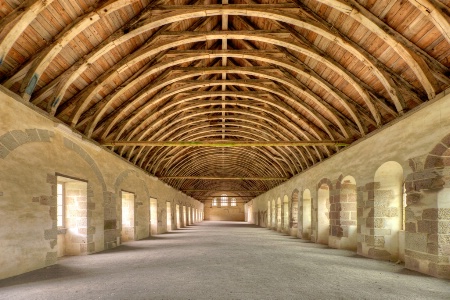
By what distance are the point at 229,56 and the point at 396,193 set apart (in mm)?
6103

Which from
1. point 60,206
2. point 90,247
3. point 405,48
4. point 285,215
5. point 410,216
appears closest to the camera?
point 405,48

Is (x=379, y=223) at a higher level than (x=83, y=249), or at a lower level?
higher

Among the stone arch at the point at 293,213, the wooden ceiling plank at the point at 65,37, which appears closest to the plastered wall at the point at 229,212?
the stone arch at the point at 293,213

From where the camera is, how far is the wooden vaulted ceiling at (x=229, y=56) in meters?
6.39

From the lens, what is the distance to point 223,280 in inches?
239

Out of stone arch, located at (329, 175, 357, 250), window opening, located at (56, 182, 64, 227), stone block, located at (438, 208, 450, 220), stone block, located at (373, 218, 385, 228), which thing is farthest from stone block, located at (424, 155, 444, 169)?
window opening, located at (56, 182, 64, 227)

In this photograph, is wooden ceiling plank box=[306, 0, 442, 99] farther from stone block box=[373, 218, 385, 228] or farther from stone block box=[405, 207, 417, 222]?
stone block box=[373, 218, 385, 228]

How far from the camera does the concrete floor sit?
16.8ft

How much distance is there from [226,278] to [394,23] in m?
6.21

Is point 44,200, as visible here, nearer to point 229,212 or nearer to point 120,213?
point 120,213

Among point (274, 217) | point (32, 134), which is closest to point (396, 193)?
point (32, 134)

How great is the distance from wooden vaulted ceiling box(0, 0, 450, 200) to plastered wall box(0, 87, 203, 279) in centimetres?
57

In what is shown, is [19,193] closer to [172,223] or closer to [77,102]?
[77,102]

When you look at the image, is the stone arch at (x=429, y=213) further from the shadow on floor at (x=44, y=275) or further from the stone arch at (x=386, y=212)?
the shadow on floor at (x=44, y=275)
